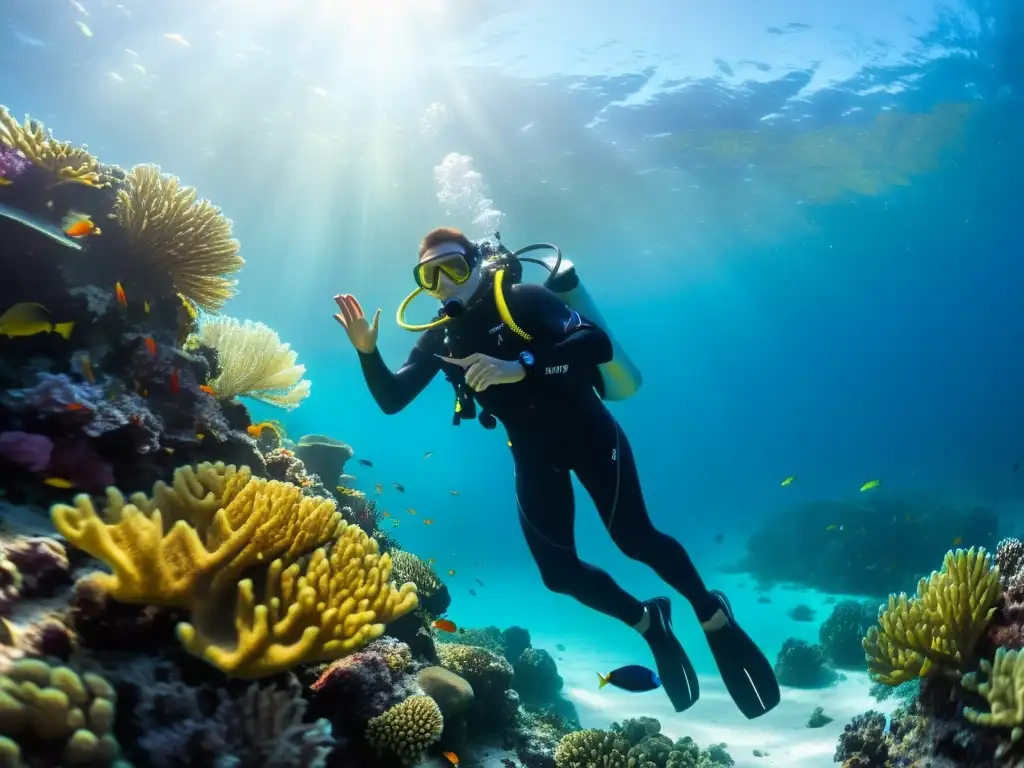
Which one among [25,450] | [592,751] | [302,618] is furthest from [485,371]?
[592,751]

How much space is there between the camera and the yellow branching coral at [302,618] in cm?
226

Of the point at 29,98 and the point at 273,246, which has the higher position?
the point at 273,246

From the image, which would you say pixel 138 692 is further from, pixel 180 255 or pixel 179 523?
pixel 180 255

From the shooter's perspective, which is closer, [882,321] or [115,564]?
[115,564]

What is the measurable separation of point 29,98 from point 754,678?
2687cm

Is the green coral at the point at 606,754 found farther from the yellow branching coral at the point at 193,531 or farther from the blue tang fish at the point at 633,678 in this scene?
the yellow branching coral at the point at 193,531

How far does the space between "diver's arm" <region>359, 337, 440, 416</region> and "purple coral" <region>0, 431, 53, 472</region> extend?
207cm

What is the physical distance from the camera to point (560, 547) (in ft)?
17.0

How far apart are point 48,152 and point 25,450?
2781 mm

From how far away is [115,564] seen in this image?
2191 mm

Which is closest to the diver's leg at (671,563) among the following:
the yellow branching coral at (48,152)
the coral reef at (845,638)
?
the yellow branching coral at (48,152)

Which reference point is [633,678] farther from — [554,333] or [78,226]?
[78,226]

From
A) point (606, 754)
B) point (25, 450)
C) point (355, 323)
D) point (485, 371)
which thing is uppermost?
point (355, 323)

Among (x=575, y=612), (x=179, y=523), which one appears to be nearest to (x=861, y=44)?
(x=179, y=523)
